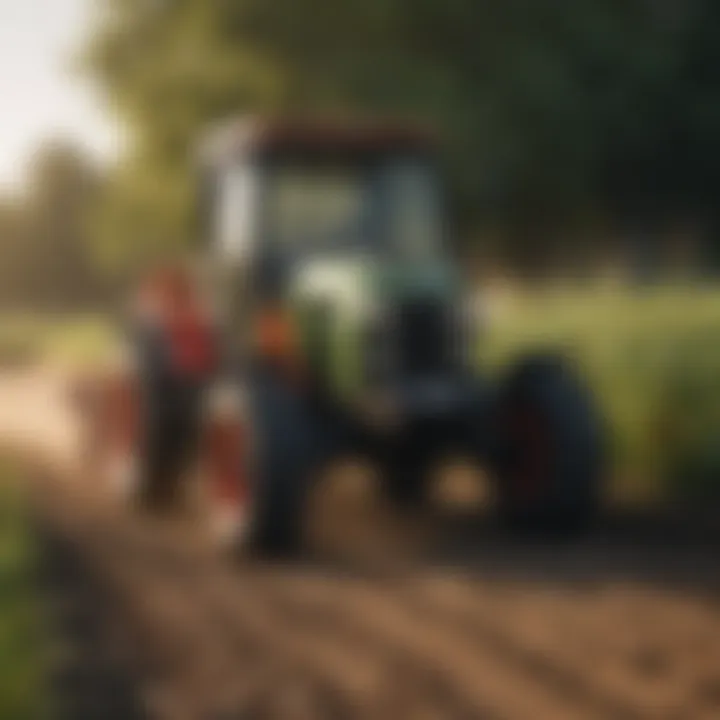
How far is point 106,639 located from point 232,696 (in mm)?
1053

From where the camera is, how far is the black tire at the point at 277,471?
755cm

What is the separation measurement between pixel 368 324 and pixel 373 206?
3.12 feet

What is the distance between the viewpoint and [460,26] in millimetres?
16516

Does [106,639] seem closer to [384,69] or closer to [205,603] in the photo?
[205,603]

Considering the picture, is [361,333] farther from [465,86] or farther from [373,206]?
[465,86]

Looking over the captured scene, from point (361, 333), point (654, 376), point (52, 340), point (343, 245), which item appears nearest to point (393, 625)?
point (361, 333)

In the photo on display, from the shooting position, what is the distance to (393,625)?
6.46 metres

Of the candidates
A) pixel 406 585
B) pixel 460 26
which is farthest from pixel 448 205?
pixel 460 26

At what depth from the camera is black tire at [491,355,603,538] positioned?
27.1 feet

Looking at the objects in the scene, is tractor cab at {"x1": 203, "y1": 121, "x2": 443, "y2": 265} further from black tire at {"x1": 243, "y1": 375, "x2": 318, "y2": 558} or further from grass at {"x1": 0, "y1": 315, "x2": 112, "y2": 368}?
grass at {"x1": 0, "y1": 315, "x2": 112, "y2": 368}

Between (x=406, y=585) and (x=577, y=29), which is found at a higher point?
(x=577, y=29)

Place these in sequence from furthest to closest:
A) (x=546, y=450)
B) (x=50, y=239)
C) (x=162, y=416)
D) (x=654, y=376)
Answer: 1. (x=50, y=239)
2. (x=654, y=376)
3. (x=162, y=416)
4. (x=546, y=450)

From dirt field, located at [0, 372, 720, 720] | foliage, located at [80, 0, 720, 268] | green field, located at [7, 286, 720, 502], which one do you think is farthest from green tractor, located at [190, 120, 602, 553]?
foliage, located at [80, 0, 720, 268]

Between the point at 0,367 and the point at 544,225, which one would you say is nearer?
the point at 544,225
